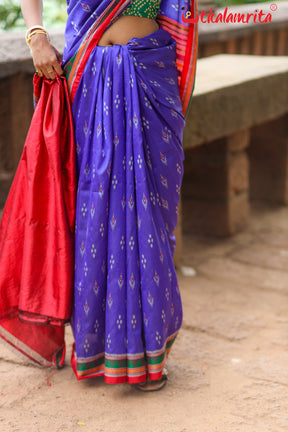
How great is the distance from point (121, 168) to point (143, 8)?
0.55 metres

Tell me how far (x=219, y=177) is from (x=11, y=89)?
4.99 ft

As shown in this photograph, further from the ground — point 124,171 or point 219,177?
point 124,171

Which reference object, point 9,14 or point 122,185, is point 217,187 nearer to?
point 122,185

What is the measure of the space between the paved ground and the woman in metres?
0.12

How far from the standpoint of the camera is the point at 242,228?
421 centimetres

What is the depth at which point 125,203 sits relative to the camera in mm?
2000

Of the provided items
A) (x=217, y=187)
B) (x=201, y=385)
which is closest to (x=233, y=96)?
(x=217, y=187)

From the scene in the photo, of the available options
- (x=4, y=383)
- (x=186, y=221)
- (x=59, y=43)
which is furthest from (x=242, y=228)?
(x=4, y=383)

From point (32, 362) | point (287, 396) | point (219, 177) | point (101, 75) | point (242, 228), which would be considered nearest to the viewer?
point (101, 75)

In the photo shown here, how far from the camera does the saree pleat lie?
78.2 inches

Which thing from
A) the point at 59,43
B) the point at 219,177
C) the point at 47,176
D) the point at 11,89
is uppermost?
the point at 59,43

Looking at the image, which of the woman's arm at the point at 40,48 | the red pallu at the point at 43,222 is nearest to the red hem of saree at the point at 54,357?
the red pallu at the point at 43,222

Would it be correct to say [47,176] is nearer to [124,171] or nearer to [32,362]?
[124,171]

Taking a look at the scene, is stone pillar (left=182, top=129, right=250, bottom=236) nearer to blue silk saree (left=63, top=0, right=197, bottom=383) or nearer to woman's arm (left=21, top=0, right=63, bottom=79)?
blue silk saree (left=63, top=0, right=197, bottom=383)
